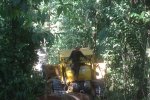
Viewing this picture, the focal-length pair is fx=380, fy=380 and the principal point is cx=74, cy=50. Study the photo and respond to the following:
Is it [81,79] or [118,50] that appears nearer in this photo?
[118,50]

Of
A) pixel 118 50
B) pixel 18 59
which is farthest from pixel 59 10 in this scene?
pixel 118 50

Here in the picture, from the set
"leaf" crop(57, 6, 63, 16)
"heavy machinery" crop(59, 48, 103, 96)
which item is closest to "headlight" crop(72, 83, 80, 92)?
"heavy machinery" crop(59, 48, 103, 96)

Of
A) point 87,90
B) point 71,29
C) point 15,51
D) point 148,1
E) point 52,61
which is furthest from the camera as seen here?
point 52,61

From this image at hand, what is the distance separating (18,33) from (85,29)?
837cm

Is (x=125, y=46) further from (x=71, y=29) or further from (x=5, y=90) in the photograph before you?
(x=71, y=29)

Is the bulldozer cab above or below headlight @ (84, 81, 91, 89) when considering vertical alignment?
above

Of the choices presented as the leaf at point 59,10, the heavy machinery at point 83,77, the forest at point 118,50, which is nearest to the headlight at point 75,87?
the heavy machinery at point 83,77

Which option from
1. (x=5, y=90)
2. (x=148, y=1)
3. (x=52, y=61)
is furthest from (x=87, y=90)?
(x=52, y=61)

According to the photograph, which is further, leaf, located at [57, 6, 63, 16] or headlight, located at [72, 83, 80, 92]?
headlight, located at [72, 83, 80, 92]

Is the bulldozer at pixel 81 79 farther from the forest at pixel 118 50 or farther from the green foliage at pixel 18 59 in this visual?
the green foliage at pixel 18 59

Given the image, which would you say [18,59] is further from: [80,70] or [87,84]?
[80,70]

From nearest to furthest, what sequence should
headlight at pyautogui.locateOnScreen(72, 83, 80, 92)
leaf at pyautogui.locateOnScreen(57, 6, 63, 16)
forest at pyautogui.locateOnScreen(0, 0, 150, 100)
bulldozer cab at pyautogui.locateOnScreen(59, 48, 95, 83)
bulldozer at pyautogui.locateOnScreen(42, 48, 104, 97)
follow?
leaf at pyautogui.locateOnScreen(57, 6, 63, 16)
forest at pyautogui.locateOnScreen(0, 0, 150, 100)
headlight at pyautogui.locateOnScreen(72, 83, 80, 92)
bulldozer at pyautogui.locateOnScreen(42, 48, 104, 97)
bulldozer cab at pyautogui.locateOnScreen(59, 48, 95, 83)

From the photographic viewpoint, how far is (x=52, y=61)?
25719mm

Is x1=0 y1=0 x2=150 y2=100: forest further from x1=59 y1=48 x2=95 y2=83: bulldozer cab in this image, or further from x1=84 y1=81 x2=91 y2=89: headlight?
x1=59 y1=48 x2=95 y2=83: bulldozer cab
